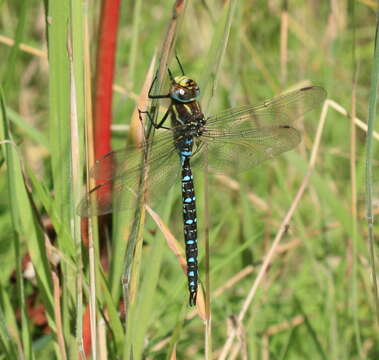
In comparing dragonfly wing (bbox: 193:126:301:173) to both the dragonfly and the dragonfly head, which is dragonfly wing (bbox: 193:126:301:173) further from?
the dragonfly head

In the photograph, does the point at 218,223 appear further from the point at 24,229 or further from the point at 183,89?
the point at 24,229

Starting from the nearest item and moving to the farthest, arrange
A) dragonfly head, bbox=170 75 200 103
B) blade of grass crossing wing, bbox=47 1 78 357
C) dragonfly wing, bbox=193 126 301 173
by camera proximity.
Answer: blade of grass crossing wing, bbox=47 1 78 357
dragonfly head, bbox=170 75 200 103
dragonfly wing, bbox=193 126 301 173

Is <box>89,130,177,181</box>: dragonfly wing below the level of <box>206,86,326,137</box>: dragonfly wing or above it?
below

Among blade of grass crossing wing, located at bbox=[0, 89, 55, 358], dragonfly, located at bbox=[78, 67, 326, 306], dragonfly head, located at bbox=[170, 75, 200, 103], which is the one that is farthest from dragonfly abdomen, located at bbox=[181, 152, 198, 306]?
blade of grass crossing wing, located at bbox=[0, 89, 55, 358]

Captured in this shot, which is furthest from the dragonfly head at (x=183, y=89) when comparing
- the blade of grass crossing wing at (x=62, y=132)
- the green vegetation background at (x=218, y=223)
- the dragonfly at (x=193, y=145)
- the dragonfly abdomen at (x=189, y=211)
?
the blade of grass crossing wing at (x=62, y=132)

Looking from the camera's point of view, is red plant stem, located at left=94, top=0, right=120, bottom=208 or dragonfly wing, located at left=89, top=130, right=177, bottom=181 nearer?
dragonfly wing, located at left=89, top=130, right=177, bottom=181

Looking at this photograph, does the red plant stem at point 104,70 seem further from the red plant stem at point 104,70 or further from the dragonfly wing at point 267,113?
the dragonfly wing at point 267,113

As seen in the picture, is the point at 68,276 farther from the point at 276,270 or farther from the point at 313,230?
the point at 313,230
